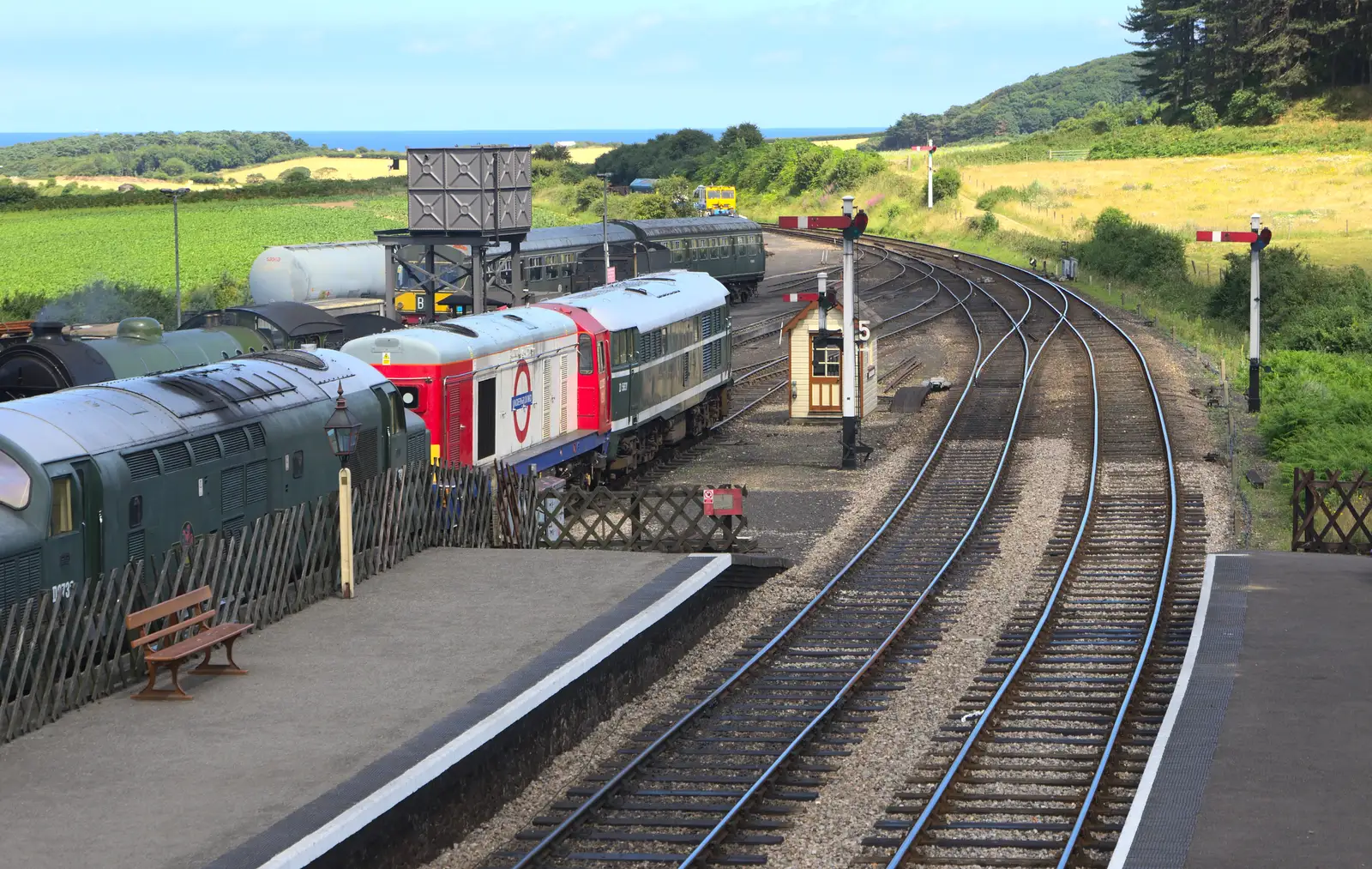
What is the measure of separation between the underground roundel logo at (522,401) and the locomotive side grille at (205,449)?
874cm

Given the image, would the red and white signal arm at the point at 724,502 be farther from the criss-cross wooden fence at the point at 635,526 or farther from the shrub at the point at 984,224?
the shrub at the point at 984,224

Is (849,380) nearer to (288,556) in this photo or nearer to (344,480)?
(344,480)

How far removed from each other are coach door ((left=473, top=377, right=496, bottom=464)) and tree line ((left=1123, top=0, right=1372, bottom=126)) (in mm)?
92324

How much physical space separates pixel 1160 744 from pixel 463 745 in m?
5.59

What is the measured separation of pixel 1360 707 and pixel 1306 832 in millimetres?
3542

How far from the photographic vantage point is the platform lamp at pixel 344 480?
17.5 meters

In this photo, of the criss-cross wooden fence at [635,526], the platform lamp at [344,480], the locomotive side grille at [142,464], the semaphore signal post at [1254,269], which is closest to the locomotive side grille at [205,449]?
the locomotive side grille at [142,464]

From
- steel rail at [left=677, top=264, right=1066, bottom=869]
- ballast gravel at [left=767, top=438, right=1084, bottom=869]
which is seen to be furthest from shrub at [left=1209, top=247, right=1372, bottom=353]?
ballast gravel at [left=767, top=438, right=1084, bottom=869]

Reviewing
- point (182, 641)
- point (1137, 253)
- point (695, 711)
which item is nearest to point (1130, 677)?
point (695, 711)

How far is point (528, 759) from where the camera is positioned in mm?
14180

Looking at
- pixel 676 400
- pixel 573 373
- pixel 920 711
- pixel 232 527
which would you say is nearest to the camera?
pixel 920 711

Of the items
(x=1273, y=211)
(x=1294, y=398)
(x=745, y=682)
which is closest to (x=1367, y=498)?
(x=1294, y=398)

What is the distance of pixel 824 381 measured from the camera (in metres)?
37.3

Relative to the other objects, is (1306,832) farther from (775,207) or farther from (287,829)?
(775,207)
